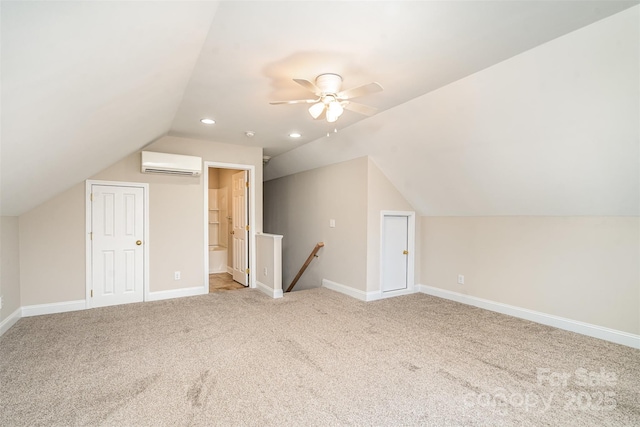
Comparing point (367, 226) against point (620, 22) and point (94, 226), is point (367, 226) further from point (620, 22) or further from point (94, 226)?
point (94, 226)

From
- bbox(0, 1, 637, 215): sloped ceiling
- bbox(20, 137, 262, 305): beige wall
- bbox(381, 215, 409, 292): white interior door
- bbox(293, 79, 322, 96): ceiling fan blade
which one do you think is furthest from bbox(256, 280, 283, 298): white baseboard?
bbox(293, 79, 322, 96): ceiling fan blade

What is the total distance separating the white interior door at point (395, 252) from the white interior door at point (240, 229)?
242 cm

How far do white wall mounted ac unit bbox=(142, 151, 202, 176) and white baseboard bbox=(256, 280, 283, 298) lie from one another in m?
2.09

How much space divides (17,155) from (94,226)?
253 cm

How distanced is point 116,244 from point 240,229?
6.47 feet

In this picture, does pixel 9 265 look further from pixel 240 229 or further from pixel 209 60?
pixel 209 60

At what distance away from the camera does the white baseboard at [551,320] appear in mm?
3123

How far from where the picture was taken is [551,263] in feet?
12.1

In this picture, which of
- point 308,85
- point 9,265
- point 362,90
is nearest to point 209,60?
point 308,85

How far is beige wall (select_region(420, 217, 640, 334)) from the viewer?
10.4 ft

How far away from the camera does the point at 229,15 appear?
6.47 ft

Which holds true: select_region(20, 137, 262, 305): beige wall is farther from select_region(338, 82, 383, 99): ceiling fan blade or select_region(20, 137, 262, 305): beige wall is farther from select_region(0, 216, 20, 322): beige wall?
select_region(338, 82, 383, 99): ceiling fan blade

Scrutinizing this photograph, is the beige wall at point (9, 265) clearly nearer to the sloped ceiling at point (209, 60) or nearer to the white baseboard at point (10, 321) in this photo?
the white baseboard at point (10, 321)

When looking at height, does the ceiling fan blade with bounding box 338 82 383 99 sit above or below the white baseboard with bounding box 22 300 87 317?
above
